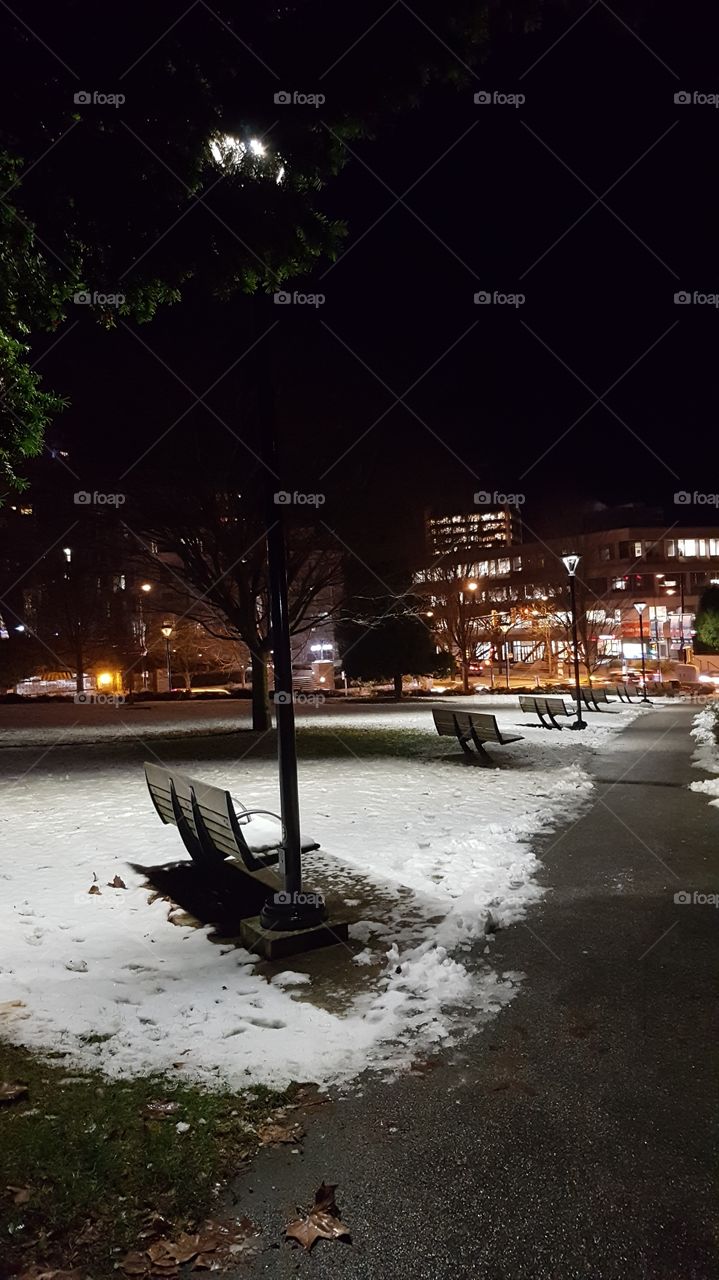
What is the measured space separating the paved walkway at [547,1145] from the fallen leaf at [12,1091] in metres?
1.21

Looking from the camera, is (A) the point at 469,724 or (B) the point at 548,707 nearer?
(A) the point at 469,724

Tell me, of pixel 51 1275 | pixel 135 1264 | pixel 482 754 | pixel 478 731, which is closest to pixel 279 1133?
pixel 135 1264

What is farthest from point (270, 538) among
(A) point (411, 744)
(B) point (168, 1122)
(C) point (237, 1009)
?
(A) point (411, 744)

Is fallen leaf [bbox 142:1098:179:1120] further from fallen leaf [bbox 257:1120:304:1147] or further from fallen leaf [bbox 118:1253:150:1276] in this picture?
fallen leaf [bbox 118:1253:150:1276]

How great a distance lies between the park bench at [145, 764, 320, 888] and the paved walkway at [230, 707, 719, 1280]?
2054 mm

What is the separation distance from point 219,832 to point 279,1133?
3.19 meters

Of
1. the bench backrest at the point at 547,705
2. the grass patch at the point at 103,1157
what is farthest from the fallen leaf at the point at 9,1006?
the bench backrest at the point at 547,705

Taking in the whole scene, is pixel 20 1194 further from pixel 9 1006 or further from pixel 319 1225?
pixel 9 1006

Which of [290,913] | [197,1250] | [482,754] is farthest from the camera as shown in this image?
[482,754]

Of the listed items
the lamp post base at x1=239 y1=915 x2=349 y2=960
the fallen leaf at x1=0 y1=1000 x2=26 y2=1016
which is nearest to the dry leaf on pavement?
the fallen leaf at x1=0 y1=1000 x2=26 y2=1016

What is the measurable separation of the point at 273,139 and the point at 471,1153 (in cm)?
580

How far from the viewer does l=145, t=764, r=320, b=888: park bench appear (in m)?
5.75

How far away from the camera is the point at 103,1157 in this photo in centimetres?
290

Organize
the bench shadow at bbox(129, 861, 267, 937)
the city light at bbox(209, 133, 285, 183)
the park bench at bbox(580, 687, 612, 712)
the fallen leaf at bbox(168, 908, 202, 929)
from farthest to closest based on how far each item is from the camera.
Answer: the park bench at bbox(580, 687, 612, 712), the bench shadow at bbox(129, 861, 267, 937), the fallen leaf at bbox(168, 908, 202, 929), the city light at bbox(209, 133, 285, 183)
